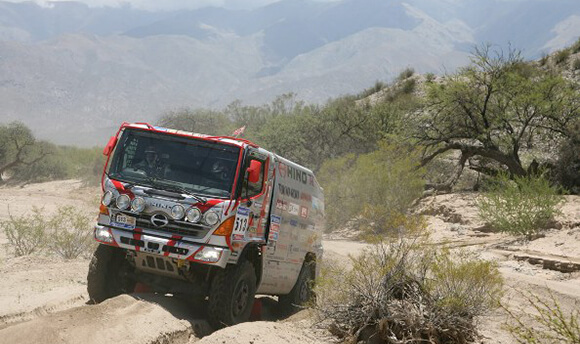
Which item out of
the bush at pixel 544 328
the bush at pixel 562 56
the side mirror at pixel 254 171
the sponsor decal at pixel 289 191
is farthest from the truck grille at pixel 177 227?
the bush at pixel 562 56

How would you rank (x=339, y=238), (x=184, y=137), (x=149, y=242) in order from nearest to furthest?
(x=149, y=242), (x=184, y=137), (x=339, y=238)

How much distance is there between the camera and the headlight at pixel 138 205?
29.9 feet

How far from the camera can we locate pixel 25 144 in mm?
62719

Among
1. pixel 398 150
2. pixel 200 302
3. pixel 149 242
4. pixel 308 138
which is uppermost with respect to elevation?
pixel 308 138

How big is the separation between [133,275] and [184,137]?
2.10m

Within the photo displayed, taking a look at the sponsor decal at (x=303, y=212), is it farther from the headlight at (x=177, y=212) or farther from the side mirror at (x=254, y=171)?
the headlight at (x=177, y=212)

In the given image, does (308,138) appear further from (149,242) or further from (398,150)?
(149,242)

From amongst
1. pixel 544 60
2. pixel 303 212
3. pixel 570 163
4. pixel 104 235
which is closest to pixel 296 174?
pixel 303 212

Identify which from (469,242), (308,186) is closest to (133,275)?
(308,186)

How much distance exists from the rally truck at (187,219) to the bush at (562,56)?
37.3 meters

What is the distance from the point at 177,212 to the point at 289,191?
8.26 feet

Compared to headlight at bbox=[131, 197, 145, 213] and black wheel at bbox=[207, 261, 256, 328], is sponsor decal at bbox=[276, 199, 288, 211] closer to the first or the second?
black wheel at bbox=[207, 261, 256, 328]

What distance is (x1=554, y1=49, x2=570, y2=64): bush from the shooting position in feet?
140

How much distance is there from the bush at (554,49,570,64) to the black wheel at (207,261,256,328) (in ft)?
126
